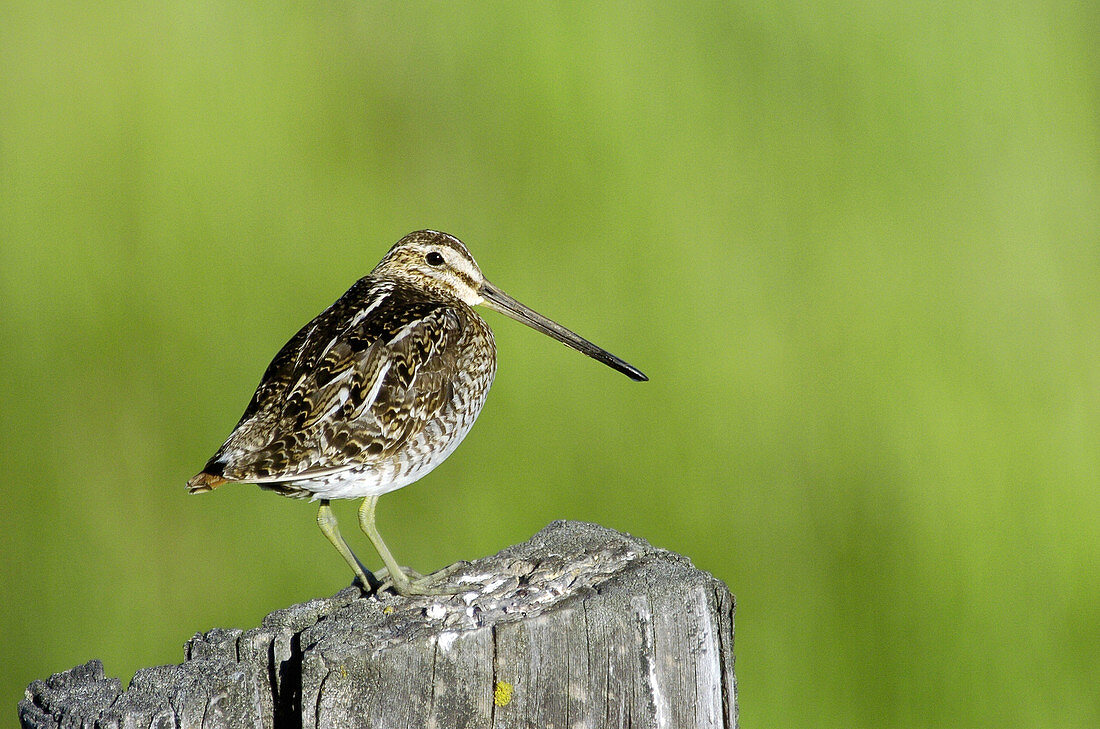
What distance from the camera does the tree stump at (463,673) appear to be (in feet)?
6.39

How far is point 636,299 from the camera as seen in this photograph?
483 centimetres

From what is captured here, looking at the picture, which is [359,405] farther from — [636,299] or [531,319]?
[636,299]

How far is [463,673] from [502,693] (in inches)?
3.1

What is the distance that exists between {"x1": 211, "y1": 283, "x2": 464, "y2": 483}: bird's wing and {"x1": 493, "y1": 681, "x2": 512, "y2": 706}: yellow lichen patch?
1010 millimetres

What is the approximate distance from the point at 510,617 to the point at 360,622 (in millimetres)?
304

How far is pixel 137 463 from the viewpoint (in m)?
4.50

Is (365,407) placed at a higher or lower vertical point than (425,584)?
higher

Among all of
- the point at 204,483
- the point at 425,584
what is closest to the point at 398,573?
the point at 425,584

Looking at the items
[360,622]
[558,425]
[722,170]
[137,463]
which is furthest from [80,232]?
[360,622]

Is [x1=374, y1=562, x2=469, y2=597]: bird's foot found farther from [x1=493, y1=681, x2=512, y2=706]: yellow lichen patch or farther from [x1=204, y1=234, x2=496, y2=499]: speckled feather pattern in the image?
[x1=493, y1=681, x2=512, y2=706]: yellow lichen patch

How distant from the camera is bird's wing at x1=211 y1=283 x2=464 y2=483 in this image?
282 cm

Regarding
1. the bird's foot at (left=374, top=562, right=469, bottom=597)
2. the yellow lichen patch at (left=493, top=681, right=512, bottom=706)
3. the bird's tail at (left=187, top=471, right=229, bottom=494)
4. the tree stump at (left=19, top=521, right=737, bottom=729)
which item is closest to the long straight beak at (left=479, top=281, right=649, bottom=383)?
the bird's foot at (left=374, top=562, right=469, bottom=597)

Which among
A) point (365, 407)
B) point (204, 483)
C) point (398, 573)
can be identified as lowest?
point (398, 573)

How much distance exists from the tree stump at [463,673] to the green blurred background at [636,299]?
2.30 metres
